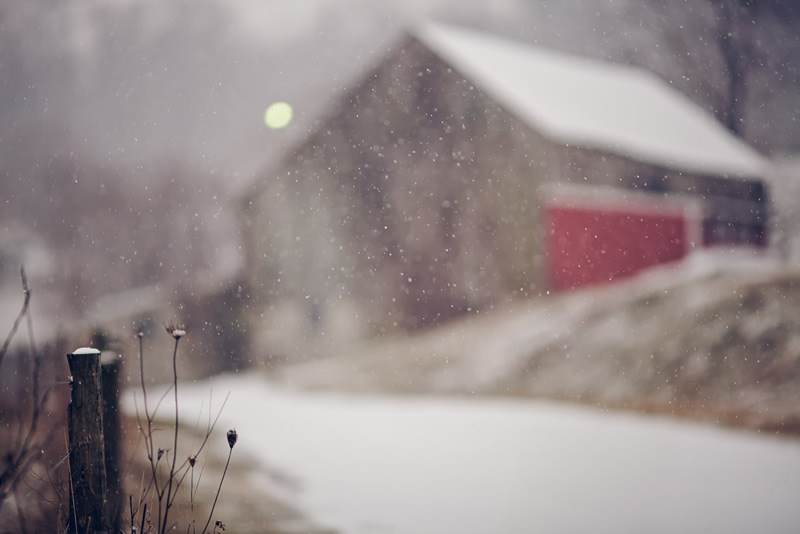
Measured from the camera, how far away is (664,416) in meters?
7.38

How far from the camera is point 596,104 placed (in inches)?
619

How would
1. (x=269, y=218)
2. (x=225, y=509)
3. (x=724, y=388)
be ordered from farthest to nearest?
(x=269, y=218)
(x=724, y=388)
(x=225, y=509)

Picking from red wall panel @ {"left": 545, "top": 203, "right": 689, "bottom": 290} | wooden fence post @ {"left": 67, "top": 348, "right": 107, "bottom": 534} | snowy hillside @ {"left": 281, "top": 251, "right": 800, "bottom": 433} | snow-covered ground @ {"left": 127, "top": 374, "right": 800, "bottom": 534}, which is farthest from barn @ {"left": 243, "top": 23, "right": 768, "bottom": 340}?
wooden fence post @ {"left": 67, "top": 348, "right": 107, "bottom": 534}

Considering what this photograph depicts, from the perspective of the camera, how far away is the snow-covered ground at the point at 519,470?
174 inches

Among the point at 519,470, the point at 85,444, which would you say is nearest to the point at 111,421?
the point at 85,444

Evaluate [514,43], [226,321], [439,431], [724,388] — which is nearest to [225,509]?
[439,431]

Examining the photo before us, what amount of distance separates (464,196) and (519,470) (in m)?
8.49

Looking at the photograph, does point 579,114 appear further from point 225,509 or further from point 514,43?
point 225,509

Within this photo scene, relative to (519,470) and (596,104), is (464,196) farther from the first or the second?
(519,470)

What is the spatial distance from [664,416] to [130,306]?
1449 cm

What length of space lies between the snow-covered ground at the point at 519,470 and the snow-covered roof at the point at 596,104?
6921mm

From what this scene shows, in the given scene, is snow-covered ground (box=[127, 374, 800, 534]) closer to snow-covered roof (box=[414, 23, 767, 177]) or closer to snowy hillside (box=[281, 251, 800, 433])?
snowy hillside (box=[281, 251, 800, 433])

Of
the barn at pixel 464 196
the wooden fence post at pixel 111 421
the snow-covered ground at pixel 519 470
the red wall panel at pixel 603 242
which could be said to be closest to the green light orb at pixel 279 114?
the barn at pixel 464 196

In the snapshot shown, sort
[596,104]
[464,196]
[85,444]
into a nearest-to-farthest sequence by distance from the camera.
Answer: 1. [85,444]
2. [464,196]
3. [596,104]
